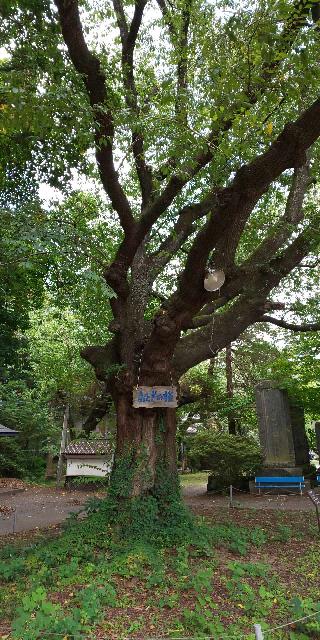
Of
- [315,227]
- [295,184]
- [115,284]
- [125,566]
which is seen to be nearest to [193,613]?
[125,566]

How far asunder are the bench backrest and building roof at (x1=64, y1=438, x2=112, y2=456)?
19.6 ft

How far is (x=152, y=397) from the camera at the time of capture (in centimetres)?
744

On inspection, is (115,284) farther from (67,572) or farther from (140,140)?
(67,572)

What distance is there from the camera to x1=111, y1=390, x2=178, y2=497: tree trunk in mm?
7289

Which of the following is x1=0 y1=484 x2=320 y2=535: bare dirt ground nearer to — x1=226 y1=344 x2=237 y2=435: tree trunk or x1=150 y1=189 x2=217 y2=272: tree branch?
x1=226 y1=344 x2=237 y2=435: tree trunk

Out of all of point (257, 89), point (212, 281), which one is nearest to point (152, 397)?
point (212, 281)

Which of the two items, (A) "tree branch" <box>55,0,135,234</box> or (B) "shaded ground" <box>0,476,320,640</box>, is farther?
(A) "tree branch" <box>55,0,135,234</box>

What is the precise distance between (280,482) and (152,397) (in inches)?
331

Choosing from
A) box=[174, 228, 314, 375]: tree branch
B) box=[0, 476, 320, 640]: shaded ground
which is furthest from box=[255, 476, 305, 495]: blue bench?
box=[174, 228, 314, 375]: tree branch

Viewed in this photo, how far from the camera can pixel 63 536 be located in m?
7.04

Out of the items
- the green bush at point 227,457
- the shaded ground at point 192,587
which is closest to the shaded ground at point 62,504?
the green bush at point 227,457

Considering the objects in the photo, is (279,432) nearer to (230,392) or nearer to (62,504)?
(230,392)

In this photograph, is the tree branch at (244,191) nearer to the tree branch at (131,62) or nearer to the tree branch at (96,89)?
the tree branch at (96,89)

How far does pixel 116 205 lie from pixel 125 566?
5.03 m
